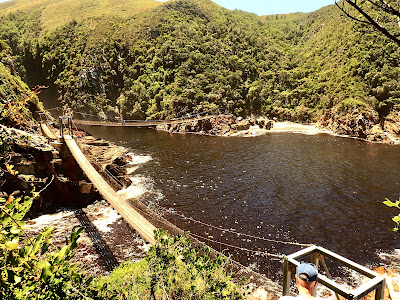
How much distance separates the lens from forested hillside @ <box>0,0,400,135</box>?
42094 mm

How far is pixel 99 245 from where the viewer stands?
38.2ft

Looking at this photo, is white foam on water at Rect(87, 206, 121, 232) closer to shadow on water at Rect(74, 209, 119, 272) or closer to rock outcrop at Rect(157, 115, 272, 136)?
shadow on water at Rect(74, 209, 119, 272)

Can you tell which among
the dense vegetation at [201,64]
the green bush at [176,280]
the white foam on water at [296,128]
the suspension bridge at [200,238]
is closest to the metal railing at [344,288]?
the suspension bridge at [200,238]

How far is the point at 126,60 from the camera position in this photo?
61656 mm

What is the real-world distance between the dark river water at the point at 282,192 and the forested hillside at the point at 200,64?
14.9m

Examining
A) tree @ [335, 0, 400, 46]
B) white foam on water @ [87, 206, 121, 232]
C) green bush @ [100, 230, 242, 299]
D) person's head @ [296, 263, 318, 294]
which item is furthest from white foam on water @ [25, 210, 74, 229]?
tree @ [335, 0, 400, 46]

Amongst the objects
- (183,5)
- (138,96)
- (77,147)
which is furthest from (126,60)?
(77,147)

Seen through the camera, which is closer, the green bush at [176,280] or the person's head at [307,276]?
the person's head at [307,276]

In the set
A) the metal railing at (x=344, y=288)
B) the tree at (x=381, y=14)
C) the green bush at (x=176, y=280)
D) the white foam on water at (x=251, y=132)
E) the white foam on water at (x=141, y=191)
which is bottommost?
the white foam on water at (x=141, y=191)

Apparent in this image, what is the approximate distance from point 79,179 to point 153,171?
759cm

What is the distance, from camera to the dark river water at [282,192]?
1217cm

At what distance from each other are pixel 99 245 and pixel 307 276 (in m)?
11.1

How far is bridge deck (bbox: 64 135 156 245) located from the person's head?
23.8 ft

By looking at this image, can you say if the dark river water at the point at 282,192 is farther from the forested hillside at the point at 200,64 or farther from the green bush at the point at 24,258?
the forested hillside at the point at 200,64
